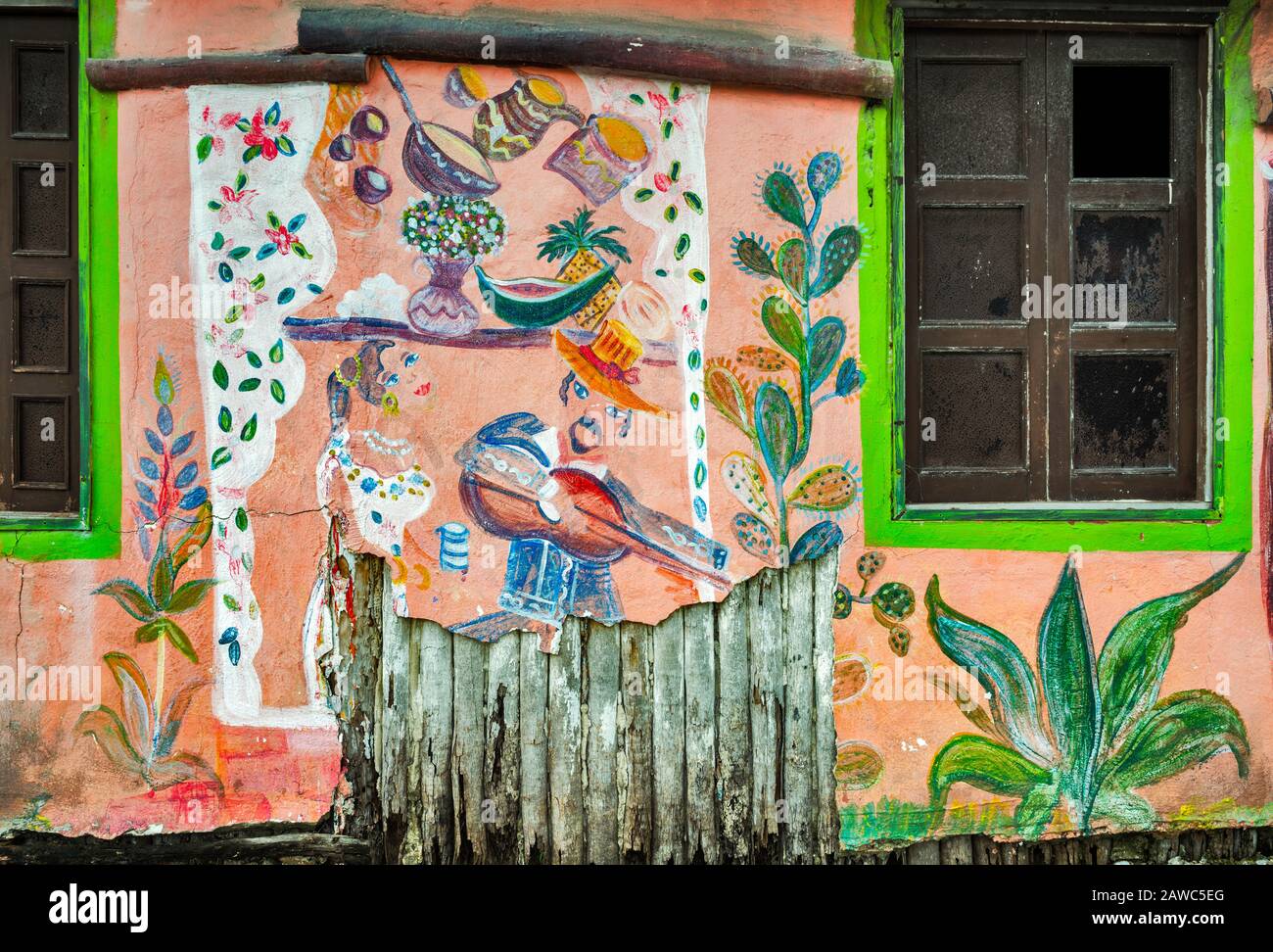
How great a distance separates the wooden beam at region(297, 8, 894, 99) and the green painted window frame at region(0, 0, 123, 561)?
0.74m

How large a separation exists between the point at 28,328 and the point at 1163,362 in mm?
3981

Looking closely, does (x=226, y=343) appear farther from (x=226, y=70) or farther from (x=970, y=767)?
(x=970, y=767)

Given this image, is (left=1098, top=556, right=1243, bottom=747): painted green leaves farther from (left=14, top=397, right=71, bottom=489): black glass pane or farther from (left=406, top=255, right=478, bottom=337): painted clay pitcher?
(left=14, top=397, right=71, bottom=489): black glass pane

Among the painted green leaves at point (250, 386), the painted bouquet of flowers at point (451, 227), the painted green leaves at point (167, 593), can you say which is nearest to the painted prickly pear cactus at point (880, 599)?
the painted bouquet of flowers at point (451, 227)

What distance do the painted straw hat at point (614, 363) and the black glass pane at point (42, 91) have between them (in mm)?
1976

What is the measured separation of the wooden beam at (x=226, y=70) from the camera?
11.6 feet

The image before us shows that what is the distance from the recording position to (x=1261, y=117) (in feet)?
12.3

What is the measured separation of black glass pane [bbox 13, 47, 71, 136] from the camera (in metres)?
3.74

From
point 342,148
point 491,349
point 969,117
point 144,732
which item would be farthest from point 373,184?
point 969,117

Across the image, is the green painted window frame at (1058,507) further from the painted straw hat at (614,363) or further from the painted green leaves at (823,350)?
the painted straw hat at (614,363)

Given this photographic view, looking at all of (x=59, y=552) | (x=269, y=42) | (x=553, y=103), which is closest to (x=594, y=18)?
(x=553, y=103)

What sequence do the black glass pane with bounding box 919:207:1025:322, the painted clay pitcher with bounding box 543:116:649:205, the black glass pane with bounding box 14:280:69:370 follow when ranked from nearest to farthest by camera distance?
the painted clay pitcher with bounding box 543:116:649:205 < the black glass pane with bounding box 14:280:69:370 < the black glass pane with bounding box 919:207:1025:322

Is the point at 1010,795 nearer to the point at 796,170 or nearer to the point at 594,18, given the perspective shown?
the point at 796,170

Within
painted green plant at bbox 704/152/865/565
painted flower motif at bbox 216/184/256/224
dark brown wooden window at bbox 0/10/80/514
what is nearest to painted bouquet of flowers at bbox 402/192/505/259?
painted flower motif at bbox 216/184/256/224
